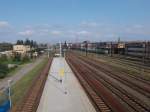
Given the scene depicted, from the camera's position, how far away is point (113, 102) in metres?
19.0

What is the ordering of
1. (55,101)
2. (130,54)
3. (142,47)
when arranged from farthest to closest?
(130,54), (142,47), (55,101)

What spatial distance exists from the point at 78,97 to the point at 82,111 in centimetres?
462

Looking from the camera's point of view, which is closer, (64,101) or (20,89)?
(64,101)

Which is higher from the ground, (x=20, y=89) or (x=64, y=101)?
(x=64, y=101)

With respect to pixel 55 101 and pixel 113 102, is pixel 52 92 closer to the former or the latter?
pixel 55 101

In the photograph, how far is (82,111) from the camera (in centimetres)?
1719

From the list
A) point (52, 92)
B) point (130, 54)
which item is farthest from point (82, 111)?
point (130, 54)

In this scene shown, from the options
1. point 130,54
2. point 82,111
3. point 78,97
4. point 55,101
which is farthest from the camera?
point 130,54

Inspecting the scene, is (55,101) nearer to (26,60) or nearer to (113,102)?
(113,102)

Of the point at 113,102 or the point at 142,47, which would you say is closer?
the point at 113,102

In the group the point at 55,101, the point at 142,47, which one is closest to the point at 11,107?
the point at 55,101

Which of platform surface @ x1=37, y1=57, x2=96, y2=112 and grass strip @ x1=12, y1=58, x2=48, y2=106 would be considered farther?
grass strip @ x1=12, y1=58, x2=48, y2=106

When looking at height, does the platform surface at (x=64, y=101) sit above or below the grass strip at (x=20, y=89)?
above

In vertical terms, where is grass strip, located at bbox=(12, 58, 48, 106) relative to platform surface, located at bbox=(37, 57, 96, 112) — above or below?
below
